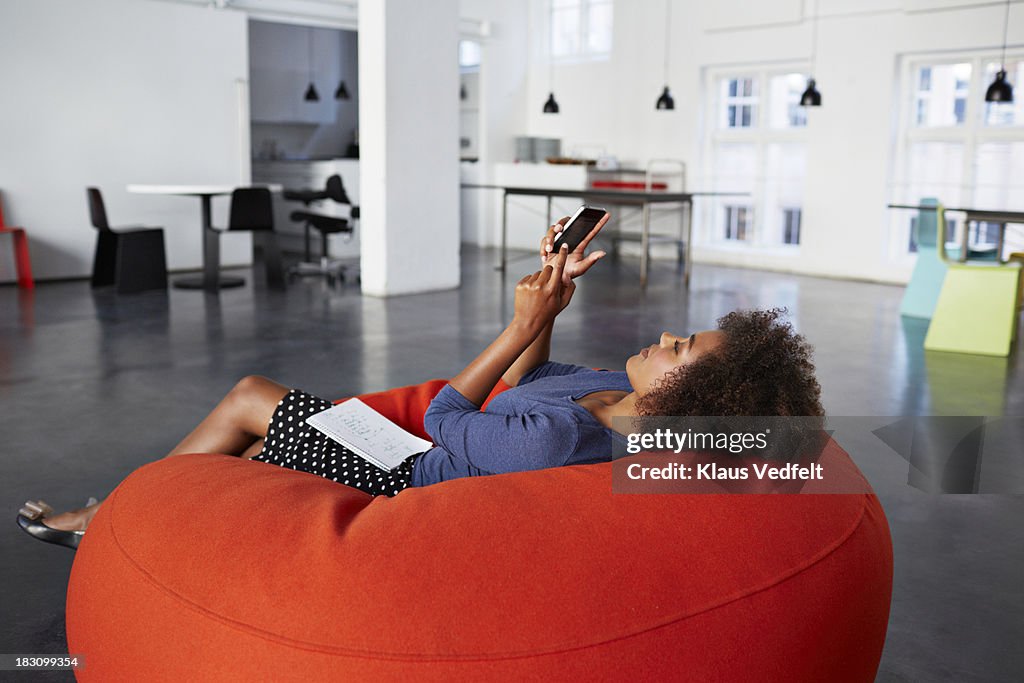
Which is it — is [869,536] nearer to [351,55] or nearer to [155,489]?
[155,489]

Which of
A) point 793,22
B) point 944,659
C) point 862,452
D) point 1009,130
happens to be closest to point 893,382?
point 862,452

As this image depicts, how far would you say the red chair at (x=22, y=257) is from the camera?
25.5 ft

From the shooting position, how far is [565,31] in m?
11.8

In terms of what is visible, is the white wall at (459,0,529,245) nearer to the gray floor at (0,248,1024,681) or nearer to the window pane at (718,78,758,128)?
the window pane at (718,78,758,128)

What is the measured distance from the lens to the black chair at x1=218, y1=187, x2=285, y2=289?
786 centimetres

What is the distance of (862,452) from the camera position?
3.69m

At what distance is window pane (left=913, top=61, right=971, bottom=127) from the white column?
4.47 m

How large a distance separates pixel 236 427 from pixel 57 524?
489 millimetres

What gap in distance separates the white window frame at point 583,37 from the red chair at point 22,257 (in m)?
6.58

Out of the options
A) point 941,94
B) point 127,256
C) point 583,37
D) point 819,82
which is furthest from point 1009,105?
point 127,256

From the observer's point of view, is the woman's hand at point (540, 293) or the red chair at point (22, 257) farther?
the red chair at point (22, 257)

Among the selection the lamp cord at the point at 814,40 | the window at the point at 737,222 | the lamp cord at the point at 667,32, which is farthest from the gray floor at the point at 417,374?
the lamp cord at the point at 667,32

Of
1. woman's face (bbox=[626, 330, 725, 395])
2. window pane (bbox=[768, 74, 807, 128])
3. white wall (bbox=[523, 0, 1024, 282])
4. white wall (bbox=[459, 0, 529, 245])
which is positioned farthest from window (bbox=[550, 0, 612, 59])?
woman's face (bbox=[626, 330, 725, 395])

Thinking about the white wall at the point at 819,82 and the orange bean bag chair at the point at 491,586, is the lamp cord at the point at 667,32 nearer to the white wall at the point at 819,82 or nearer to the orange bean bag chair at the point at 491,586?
the white wall at the point at 819,82
